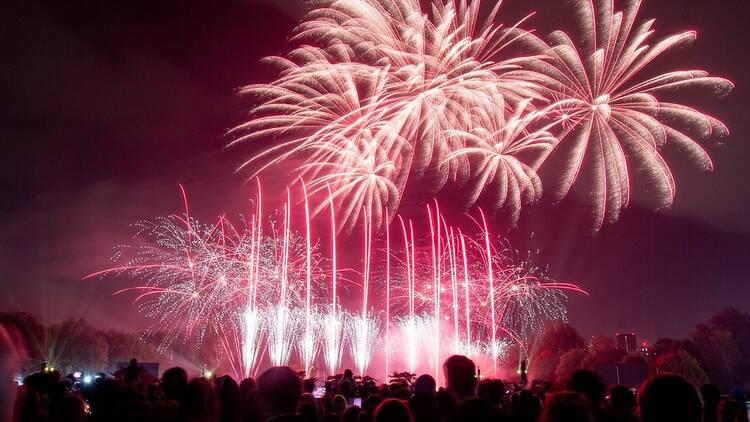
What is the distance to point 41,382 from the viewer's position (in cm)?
774

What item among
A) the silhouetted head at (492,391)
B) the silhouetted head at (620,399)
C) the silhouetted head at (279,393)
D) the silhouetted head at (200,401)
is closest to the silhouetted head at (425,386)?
the silhouetted head at (492,391)

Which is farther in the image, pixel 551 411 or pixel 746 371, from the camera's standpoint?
pixel 746 371

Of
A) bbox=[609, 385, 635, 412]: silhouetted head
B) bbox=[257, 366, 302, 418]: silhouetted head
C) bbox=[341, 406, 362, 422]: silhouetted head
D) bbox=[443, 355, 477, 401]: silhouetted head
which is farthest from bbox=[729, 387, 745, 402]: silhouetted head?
bbox=[257, 366, 302, 418]: silhouetted head

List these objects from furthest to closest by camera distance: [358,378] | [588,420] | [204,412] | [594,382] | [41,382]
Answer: [358,378] < [41,382] < [594,382] < [204,412] < [588,420]

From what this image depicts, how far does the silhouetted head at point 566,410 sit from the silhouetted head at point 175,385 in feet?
10.6

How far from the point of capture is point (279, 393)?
16.4ft

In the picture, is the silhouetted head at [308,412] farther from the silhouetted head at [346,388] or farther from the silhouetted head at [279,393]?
the silhouetted head at [346,388]

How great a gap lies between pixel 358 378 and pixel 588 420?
2253cm

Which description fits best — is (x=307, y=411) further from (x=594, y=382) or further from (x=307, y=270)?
(x=307, y=270)

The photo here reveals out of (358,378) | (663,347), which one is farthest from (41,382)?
(663,347)

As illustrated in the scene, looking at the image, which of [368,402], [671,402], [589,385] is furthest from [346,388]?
[671,402]

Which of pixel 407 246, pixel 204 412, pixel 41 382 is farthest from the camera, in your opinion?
pixel 407 246

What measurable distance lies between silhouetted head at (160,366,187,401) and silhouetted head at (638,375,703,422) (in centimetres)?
364

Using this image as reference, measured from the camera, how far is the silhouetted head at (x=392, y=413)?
4.96 meters
